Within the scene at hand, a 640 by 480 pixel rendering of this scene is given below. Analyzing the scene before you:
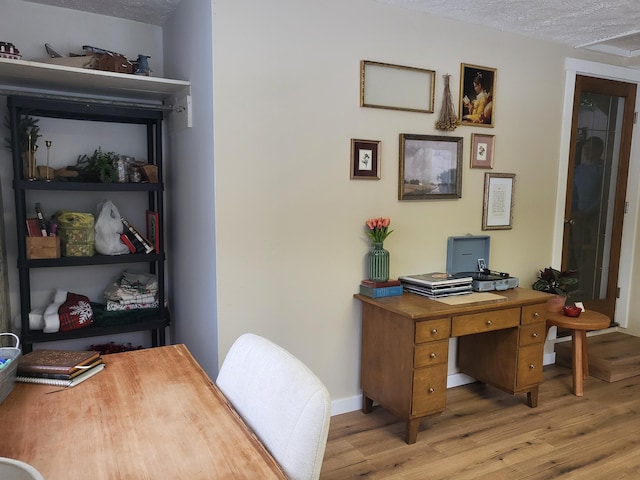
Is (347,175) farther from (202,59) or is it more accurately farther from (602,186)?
(602,186)

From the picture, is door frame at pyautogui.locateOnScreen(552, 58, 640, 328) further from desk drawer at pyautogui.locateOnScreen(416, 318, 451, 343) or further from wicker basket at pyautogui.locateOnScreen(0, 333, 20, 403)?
wicker basket at pyautogui.locateOnScreen(0, 333, 20, 403)

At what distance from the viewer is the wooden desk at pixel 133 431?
3.11 ft

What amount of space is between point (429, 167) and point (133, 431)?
7.45ft

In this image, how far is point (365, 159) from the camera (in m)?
2.65

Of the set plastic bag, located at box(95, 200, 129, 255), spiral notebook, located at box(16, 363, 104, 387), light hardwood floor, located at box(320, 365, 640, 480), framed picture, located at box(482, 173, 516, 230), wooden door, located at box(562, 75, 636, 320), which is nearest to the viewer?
spiral notebook, located at box(16, 363, 104, 387)

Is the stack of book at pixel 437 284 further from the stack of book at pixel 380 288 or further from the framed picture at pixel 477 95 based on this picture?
the framed picture at pixel 477 95

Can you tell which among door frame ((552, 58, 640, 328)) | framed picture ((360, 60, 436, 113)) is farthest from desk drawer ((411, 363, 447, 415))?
door frame ((552, 58, 640, 328))

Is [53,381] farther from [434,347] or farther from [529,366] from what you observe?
[529,366]

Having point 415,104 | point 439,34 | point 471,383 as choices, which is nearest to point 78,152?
point 415,104

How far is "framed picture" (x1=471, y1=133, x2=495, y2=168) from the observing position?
302 cm

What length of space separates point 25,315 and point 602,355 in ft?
12.4

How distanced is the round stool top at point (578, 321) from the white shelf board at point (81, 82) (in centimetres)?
265

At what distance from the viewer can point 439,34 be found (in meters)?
2.81

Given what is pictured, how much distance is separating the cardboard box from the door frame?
328 centimetres
